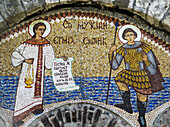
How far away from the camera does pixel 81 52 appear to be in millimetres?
3789

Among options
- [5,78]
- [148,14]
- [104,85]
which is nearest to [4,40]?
[5,78]

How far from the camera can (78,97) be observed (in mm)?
3646

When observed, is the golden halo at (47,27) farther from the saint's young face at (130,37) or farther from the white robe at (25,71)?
the saint's young face at (130,37)

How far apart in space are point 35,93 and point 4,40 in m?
0.99

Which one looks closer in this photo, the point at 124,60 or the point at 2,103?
the point at 2,103

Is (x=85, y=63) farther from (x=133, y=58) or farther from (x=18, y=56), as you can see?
(x=18, y=56)

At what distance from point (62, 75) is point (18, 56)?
0.76 m

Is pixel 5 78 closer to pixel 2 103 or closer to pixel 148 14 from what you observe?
pixel 2 103

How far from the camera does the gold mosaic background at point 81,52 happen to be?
3.70 m

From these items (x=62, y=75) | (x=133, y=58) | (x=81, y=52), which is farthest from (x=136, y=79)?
(x=62, y=75)

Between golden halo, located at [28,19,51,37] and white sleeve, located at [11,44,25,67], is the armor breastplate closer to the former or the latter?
golden halo, located at [28,19,51,37]

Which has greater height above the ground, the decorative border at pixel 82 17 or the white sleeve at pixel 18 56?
the decorative border at pixel 82 17

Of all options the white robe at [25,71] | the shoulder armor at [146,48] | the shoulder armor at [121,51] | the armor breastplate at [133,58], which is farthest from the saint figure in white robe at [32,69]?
the shoulder armor at [146,48]

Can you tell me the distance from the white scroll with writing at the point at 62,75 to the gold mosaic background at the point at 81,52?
79 millimetres
